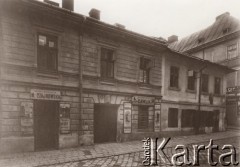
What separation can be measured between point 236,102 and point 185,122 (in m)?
8.89

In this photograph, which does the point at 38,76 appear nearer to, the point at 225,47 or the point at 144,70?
the point at 144,70

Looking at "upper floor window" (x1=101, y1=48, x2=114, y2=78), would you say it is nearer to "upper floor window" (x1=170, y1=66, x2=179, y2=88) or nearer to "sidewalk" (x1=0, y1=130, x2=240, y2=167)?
"sidewalk" (x1=0, y1=130, x2=240, y2=167)

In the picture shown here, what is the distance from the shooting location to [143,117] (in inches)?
538

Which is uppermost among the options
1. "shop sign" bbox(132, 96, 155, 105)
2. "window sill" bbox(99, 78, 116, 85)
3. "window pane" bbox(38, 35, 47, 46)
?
"window pane" bbox(38, 35, 47, 46)

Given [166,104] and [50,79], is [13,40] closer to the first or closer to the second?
[50,79]

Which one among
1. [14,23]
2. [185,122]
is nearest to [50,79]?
[14,23]

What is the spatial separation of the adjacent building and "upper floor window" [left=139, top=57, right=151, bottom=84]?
7 centimetres

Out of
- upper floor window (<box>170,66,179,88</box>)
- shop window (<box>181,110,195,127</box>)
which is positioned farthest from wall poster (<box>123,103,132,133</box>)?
shop window (<box>181,110,195,127</box>)

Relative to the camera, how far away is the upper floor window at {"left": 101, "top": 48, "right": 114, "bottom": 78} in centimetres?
1209

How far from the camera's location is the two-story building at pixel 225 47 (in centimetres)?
2208

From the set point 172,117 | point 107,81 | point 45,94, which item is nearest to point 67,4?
point 107,81

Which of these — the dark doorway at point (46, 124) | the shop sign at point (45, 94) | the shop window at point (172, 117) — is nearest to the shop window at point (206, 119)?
the shop window at point (172, 117)

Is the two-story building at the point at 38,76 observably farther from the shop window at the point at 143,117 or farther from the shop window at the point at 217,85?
the shop window at the point at 217,85

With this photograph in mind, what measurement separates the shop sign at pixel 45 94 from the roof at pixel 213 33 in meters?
20.1
